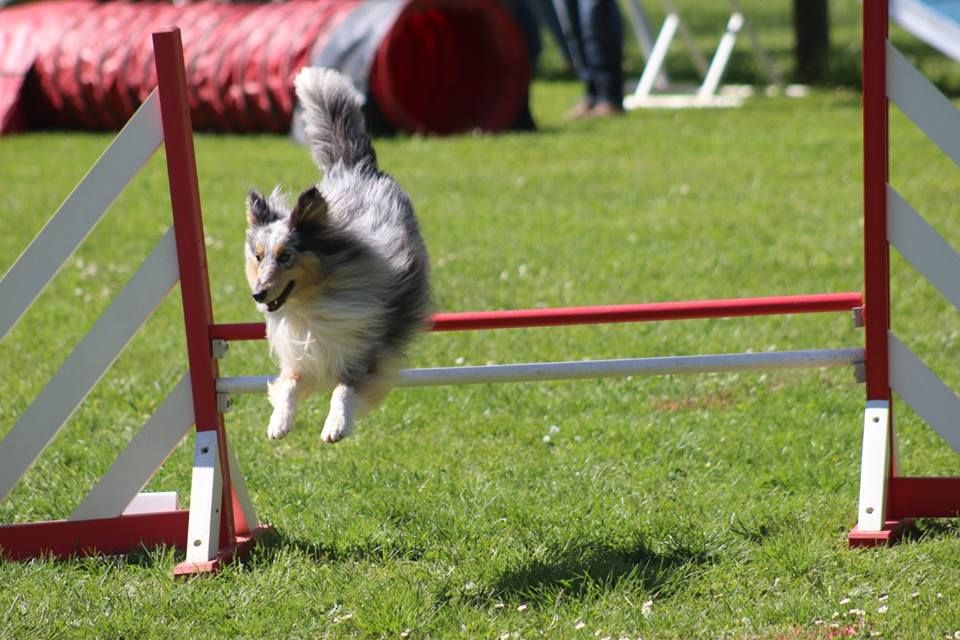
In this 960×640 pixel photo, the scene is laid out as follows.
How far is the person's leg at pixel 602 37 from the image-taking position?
1198 centimetres

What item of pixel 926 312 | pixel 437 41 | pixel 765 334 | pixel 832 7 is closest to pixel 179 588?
pixel 765 334

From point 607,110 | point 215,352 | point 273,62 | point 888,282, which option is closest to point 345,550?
point 215,352

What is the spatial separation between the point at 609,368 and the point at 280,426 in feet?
3.33

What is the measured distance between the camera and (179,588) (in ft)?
12.9

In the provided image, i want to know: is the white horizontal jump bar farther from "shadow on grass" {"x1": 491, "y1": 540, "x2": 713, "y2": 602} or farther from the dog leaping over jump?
"shadow on grass" {"x1": 491, "y1": 540, "x2": 713, "y2": 602}

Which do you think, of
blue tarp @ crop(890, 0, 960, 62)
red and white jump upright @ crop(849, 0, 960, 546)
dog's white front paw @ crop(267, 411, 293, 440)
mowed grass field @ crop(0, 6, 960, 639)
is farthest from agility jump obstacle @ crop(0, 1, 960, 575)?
blue tarp @ crop(890, 0, 960, 62)

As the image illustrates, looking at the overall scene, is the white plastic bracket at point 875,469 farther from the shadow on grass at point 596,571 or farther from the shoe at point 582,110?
the shoe at point 582,110

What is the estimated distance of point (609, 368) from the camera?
13.6 ft

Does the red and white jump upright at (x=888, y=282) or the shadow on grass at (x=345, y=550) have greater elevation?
the red and white jump upright at (x=888, y=282)

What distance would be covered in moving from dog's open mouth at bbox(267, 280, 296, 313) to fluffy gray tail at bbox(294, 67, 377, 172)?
73 cm

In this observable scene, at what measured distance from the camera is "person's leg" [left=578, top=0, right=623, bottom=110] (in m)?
12.0

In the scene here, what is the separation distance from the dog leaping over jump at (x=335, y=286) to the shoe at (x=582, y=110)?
28.3ft

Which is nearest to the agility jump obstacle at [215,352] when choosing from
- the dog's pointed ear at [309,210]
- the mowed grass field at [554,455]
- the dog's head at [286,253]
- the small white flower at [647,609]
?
the mowed grass field at [554,455]

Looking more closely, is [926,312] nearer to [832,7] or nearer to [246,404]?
[246,404]
